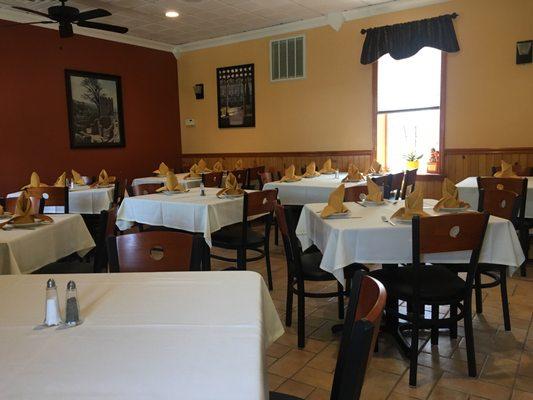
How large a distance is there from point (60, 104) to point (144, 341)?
6585 mm

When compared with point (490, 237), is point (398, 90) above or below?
above

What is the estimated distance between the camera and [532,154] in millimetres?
5621

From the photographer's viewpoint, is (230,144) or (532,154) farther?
(230,144)

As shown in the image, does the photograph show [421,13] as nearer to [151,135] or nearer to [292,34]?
[292,34]

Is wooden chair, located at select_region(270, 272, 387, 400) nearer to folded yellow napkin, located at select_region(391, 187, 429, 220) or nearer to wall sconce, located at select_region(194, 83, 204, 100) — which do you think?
folded yellow napkin, located at select_region(391, 187, 429, 220)

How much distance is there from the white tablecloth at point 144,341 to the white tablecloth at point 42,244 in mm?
781

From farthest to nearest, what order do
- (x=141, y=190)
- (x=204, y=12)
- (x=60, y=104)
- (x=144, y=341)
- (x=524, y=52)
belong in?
(x=60, y=104)
(x=204, y=12)
(x=524, y=52)
(x=141, y=190)
(x=144, y=341)

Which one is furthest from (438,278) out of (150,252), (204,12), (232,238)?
(204,12)

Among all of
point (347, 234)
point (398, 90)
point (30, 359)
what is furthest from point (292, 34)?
point (30, 359)

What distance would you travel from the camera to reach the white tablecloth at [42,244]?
229 cm

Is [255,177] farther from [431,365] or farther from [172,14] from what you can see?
[431,365]

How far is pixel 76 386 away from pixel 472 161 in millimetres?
6089

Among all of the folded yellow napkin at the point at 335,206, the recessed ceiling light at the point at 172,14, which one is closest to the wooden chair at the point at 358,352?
the folded yellow napkin at the point at 335,206

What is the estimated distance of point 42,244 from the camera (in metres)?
2.61
